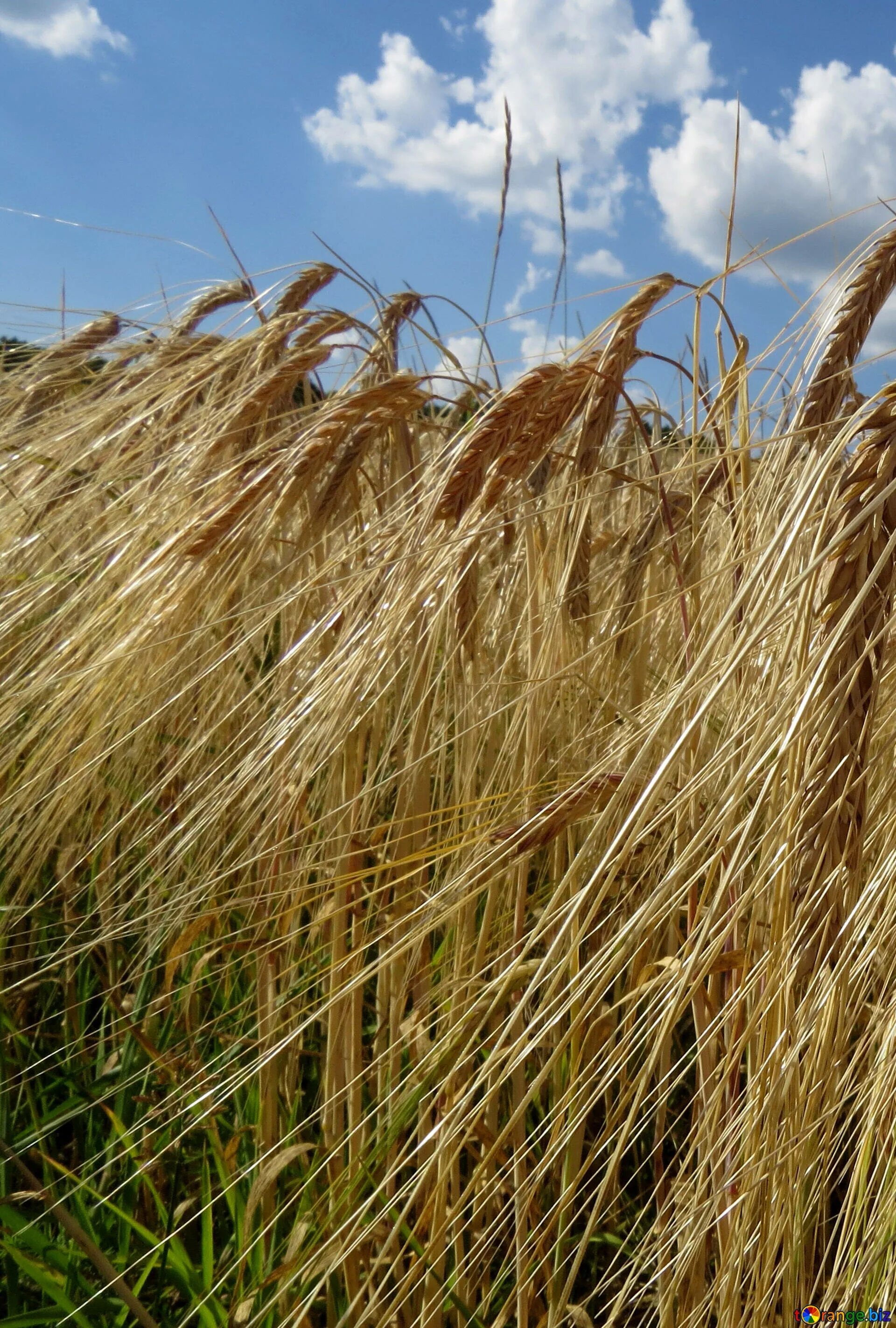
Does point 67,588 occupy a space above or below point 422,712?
above

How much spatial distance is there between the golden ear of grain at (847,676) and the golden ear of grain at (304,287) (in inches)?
54.4

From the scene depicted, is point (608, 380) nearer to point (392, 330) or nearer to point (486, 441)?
point (486, 441)

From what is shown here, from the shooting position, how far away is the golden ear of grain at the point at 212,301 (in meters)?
2.14

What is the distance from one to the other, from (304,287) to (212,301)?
1.91 ft

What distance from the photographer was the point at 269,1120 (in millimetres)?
973

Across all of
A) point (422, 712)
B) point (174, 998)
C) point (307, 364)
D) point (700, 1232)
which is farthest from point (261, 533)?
point (700, 1232)

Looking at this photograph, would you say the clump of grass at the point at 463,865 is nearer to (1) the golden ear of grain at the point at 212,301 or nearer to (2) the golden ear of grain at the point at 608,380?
(2) the golden ear of grain at the point at 608,380

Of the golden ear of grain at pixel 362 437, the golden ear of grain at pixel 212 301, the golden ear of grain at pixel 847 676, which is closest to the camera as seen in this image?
the golden ear of grain at pixel 847 676

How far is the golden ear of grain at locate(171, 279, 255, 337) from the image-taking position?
2.14 meters

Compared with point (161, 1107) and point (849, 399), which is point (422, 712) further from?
point (849, 399)

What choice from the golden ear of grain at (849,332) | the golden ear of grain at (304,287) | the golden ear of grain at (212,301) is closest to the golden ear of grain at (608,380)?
the golden ear of grain at (849,332)

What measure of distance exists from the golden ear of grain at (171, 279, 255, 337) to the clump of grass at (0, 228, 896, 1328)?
727 millimetres

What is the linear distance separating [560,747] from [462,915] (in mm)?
258

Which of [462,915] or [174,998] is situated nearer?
[462,915]
